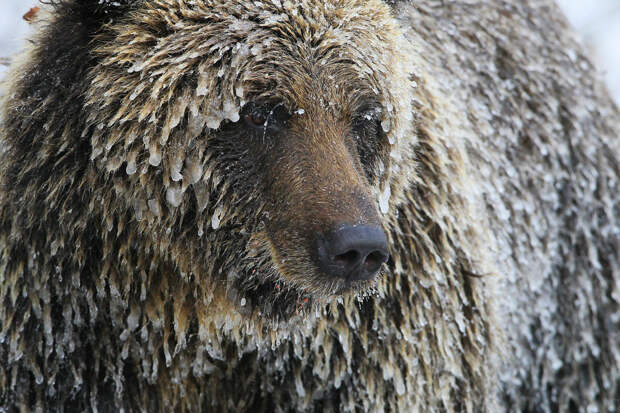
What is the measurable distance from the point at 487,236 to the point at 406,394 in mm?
899

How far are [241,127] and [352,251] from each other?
65 centimetres

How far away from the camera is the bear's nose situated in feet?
9.72

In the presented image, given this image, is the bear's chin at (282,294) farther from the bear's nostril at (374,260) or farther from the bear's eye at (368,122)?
the bear's eye at (368,122)

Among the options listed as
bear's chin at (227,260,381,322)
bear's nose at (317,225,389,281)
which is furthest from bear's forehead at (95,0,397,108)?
bear's chin at (227,260,381,322)

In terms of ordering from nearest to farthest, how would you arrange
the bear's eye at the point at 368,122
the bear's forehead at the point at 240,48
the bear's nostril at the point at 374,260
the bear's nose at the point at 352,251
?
the bear's nose at the point at 352,251, the bear's nostril at the point at 374,260, the bear's forehead at the point at 240,48, the bear's eye at the point at 368,122

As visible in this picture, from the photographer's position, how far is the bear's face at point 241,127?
319cm

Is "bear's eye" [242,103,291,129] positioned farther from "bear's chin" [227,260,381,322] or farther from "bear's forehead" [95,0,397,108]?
"bear's chin" [227,260,381,322]

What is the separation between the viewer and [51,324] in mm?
3566


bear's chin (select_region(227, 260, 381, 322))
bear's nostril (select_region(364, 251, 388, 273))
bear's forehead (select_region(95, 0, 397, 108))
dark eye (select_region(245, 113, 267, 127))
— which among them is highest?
bear's forehead (select_region(95, 0, 397, 108))

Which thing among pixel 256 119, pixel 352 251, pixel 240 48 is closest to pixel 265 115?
pixel 256 119

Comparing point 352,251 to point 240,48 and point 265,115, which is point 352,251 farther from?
point 240,48

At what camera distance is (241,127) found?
326 cm

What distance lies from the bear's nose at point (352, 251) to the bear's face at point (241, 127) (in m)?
0.01

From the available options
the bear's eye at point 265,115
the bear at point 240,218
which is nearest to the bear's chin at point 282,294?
the bear at point 240,218
